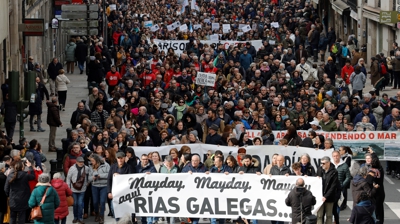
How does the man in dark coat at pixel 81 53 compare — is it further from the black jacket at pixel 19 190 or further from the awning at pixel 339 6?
the black jacket at pixel 19 190

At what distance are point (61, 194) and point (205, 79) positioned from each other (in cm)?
1206

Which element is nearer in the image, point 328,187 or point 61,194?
point 61,194

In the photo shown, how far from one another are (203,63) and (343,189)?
15789mm

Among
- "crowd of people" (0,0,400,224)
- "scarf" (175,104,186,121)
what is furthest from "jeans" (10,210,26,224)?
"scarf" (175,104,186,121)

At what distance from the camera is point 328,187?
19.3 meters

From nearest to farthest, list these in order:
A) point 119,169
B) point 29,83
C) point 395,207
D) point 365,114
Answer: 1. point 119,169
2. point 395,207
3. point 29,83
4. point 365,114

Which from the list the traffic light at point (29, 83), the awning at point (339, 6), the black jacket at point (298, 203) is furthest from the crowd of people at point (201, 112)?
the awning at point (339, 6)

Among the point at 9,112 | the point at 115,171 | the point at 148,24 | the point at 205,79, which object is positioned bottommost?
the point at 115,171

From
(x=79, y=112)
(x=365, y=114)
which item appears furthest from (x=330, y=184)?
(x=79, y=112)

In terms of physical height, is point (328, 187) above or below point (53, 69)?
below

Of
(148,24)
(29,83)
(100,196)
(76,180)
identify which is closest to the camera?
(76,180)

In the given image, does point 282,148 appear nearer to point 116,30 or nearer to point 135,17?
point 116,30

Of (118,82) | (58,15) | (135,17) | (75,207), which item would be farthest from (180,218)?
(135,17)

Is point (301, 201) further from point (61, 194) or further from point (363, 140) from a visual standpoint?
point (363, 140)
